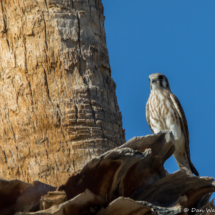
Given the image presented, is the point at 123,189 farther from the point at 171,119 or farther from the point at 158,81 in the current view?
the point at 158,81

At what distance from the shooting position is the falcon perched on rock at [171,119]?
596cm

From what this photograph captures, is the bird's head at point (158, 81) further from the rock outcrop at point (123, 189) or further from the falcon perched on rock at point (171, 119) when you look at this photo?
the rock outcrop at point (123, 189)

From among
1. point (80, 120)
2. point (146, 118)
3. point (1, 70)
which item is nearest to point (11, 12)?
point (1, 70)

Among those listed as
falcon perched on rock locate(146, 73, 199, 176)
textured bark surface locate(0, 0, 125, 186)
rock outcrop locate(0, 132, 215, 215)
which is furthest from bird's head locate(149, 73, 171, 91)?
rock outcrop locate(0, 132, 215, 215)

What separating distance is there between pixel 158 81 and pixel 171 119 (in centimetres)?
90

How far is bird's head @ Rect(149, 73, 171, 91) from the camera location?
6.44m

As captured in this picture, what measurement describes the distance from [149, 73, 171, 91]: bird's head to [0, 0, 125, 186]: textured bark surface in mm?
2762

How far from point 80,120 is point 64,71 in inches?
21.1

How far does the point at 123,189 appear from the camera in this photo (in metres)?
2.55

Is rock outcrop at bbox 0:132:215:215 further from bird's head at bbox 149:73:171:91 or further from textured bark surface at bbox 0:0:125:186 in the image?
bird's head at bbox 149:73:171:91

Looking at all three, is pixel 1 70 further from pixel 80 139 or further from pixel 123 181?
pixel 123 181

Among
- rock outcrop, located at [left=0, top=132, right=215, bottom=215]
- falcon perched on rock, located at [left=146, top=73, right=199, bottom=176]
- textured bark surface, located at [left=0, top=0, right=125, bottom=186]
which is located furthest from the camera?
falcon perched on rock, located at [left=146, top=73, right=199, bottom=176]

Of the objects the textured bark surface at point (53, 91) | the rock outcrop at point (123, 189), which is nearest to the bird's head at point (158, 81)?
the textured bark surface at point (53, 91)

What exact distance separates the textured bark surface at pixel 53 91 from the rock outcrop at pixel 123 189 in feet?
1.82
